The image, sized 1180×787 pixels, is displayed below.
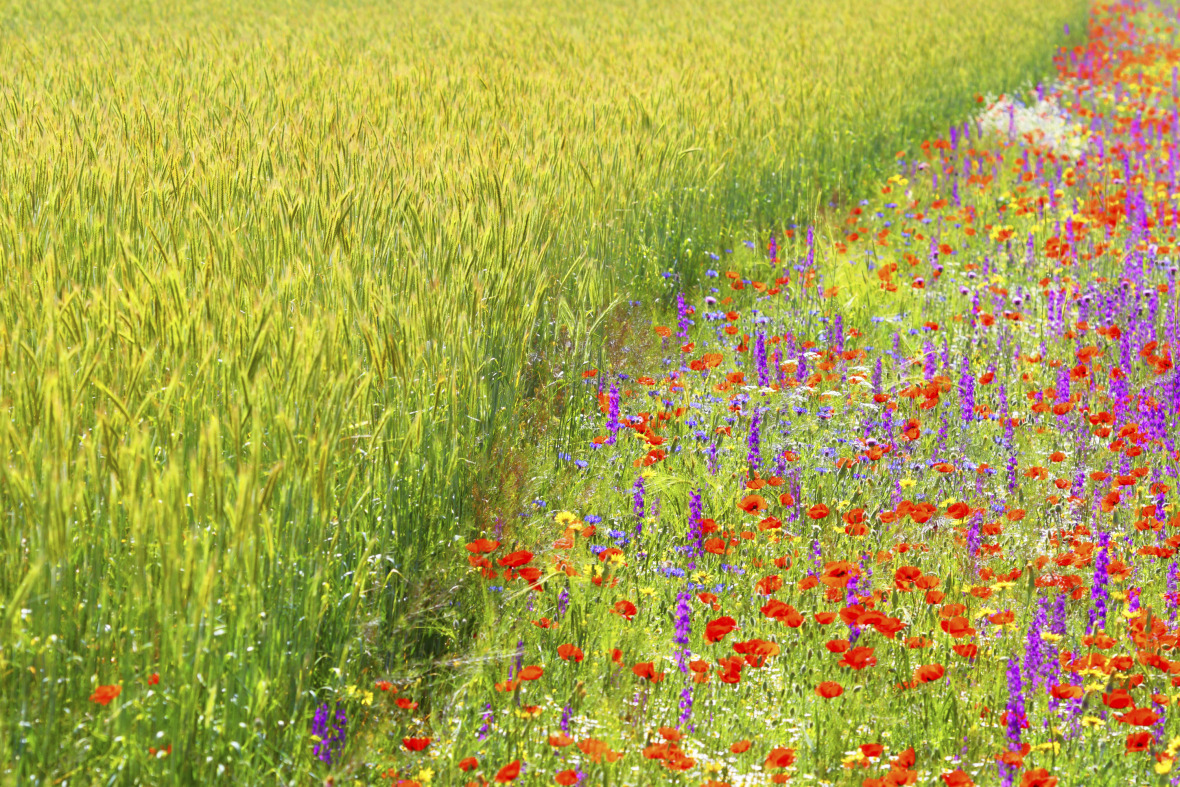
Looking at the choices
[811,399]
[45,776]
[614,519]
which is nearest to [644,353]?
[811,399]

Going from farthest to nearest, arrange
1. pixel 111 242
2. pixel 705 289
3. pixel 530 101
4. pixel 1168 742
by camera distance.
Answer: pixel 530 101
pixel 705 289
pixel 111 242
pixel 1168 742

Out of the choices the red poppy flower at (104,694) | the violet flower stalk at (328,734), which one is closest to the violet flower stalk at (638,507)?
the violet flower stalk at (328,734)

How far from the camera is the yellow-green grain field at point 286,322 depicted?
1.80 meters

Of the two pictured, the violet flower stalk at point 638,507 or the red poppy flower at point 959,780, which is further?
the violet flower stalk at point 638,507

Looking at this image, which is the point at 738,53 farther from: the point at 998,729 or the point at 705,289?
the point at 998,729

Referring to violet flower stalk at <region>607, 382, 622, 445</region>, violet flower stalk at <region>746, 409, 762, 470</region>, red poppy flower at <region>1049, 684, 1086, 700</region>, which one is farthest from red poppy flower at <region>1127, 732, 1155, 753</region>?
violet flower stalk at <region>607, 382, 622, 445</region>

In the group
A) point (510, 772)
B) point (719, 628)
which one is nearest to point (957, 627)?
point (719, 628)

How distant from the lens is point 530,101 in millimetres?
5941

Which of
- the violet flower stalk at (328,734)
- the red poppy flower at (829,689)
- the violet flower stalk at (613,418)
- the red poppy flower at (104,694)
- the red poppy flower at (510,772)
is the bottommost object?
the violet flower stalk at (328,734)

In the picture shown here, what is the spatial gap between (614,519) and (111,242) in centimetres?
173

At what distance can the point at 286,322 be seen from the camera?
269cm

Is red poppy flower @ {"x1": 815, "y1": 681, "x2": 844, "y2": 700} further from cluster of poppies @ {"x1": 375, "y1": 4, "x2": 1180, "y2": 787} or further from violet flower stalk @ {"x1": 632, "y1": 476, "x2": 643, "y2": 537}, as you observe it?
violet flower stalk @ {"x1": 632, "y1": 476, "x2": 643, "y2": 537}

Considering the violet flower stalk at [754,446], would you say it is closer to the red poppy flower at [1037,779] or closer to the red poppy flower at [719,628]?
the red poppy flower at [719,628]

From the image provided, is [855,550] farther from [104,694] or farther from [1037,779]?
[104,694]
